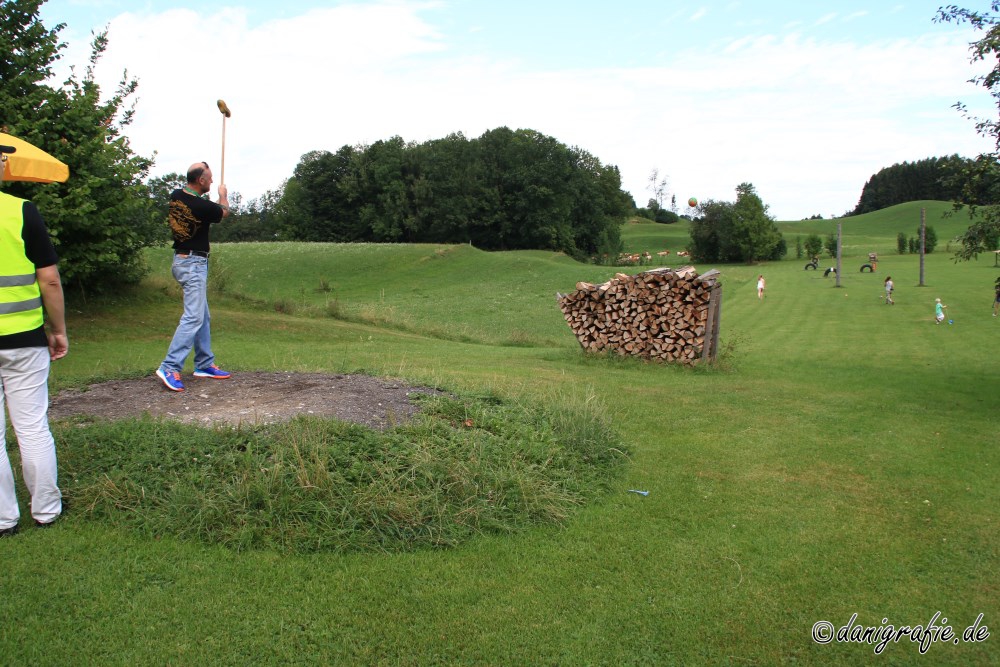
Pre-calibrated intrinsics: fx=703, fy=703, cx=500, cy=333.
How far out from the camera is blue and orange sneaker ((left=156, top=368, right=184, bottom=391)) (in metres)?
6.68

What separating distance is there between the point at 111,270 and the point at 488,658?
15.8m

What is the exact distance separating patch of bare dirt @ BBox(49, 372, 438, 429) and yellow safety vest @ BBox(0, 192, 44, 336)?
1686 millimetres

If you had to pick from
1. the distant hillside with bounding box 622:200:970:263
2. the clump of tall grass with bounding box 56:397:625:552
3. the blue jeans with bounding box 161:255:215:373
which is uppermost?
the distant hillside with bounding box 622:200:970:263

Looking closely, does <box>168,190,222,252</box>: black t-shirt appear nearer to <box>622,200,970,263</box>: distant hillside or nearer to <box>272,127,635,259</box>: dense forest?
<box>272,127,635,259</box>: dense forest

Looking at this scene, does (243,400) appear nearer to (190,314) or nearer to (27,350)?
(190,314)

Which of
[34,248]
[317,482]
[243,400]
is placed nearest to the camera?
[34,248]

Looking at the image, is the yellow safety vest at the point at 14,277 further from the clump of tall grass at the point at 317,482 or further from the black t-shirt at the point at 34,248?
the clump of tall grass at the point at 317,482

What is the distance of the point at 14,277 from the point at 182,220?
275cm

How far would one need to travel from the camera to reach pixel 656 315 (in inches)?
577

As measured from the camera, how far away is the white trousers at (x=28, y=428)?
419 centimetres

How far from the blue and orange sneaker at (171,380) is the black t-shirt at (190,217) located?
1.24 m

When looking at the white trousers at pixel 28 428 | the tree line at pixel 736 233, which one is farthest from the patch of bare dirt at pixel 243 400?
the tree line at pixel 736 233

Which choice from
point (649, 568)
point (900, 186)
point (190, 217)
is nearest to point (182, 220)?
point (190, 217)

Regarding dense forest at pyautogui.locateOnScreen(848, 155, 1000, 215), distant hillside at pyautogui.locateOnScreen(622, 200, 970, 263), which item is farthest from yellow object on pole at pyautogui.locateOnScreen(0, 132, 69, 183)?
dense forest at pyautogui.locateOnScreen(848, 155, 1000, 215)
